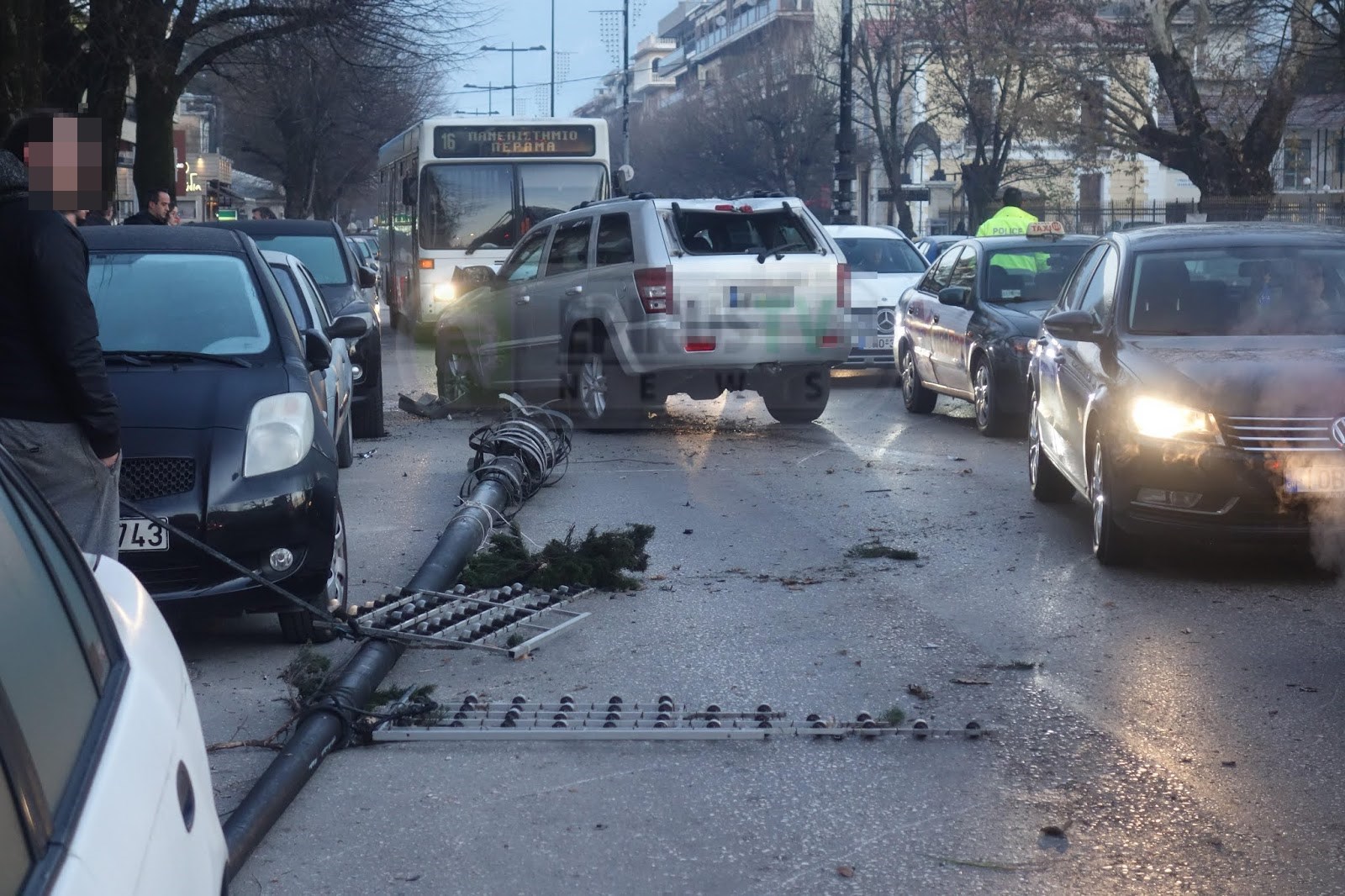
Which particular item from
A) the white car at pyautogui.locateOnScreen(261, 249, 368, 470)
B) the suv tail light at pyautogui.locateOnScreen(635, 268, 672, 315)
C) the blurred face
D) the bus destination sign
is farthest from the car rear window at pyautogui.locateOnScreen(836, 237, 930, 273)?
the blurred face

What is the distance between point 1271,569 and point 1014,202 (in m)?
10.1

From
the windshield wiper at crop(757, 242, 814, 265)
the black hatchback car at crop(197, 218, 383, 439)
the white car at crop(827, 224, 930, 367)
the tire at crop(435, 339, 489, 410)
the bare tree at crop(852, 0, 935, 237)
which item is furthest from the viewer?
the bare tree at crop(852, 0, 935, 237)

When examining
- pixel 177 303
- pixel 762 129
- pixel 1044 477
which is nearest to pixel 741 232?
pixel 1044 477

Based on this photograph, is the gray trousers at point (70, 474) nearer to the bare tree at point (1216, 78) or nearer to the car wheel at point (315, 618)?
the car wheel at point (315, 618)

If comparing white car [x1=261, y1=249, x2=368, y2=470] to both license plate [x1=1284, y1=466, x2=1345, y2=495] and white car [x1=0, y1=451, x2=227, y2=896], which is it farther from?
white car [x1=0, y1=451, x2=227, y2=896]

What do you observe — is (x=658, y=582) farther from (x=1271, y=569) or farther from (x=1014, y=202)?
(x=1014, y=202)

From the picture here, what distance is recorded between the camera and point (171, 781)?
241cm

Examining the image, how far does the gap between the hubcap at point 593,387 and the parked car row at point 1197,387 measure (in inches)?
183

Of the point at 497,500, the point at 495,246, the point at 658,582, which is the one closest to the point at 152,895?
the point at 658,582

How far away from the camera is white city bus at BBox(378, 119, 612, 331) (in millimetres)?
22938

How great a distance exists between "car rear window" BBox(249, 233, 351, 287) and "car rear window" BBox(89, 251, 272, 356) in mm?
8471

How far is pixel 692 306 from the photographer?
13.6 metres

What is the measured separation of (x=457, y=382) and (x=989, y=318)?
560 centimetres

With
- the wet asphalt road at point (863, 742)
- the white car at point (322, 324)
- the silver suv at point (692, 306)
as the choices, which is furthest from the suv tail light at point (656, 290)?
the wet asphalt road at point (863, 742)
